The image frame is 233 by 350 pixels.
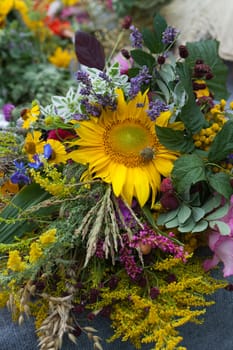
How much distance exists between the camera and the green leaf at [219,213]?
2.48 ft

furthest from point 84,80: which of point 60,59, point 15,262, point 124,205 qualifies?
point 60,59

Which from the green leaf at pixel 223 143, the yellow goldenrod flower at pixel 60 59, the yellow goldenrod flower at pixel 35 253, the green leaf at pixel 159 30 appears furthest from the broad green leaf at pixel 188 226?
the yellow goldenrod flower at pixel 60 59

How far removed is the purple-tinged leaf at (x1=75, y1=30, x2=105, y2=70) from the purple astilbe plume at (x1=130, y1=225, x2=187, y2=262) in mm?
330

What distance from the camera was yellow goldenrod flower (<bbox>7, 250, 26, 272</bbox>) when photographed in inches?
26.2

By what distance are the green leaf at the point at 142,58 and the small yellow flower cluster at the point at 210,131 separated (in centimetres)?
14

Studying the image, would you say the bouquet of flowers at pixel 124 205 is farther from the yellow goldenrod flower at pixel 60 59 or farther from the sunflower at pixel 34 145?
the yellow goldenrod flower at pixel 60 59

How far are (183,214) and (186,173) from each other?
6cm

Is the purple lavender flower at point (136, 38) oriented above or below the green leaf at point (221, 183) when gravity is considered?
above

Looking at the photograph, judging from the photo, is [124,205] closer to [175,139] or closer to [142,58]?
[175,139]

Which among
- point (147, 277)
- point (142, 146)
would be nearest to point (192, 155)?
point (142, 146)

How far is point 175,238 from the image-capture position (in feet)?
2.61

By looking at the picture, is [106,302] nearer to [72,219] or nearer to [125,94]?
[72,219]

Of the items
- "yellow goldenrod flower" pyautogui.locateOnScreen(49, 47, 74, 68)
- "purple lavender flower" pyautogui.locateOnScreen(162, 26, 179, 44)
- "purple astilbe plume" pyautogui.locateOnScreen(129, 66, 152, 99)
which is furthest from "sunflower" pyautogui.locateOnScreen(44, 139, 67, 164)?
"yellow goldenrod flower" pyautogui.locateOnScreen(49, 47, 74, 68)

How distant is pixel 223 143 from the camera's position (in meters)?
0.79
